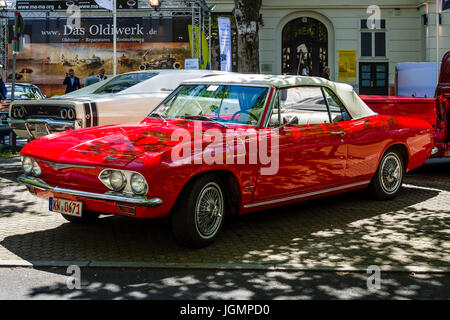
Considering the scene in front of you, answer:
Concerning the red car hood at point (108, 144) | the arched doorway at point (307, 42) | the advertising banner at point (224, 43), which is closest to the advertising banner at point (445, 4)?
the advertising banner at point (224, 43)

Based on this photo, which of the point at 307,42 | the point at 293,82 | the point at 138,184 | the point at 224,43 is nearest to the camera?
Answer: the point at 138,184

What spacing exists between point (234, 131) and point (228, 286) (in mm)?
1756

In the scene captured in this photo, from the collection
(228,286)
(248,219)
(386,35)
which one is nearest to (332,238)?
(248,219)

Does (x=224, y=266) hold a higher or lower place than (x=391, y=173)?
lower

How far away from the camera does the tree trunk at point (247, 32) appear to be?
1504cm

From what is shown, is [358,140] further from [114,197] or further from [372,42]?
[372,42]

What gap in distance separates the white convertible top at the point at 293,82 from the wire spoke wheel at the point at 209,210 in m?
1.47

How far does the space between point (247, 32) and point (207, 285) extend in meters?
11.3

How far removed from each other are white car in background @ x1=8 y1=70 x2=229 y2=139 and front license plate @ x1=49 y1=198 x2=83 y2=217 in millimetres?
4052

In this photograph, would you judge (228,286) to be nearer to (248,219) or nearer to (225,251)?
(225,251)

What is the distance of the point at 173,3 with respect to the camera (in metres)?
23.6

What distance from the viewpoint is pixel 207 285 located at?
15.2 ft

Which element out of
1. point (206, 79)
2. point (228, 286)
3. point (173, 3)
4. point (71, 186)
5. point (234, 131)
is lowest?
point (228, 286)

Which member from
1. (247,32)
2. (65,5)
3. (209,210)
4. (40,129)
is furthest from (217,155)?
(65,5)
